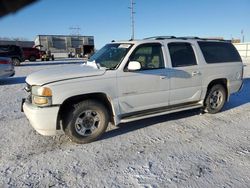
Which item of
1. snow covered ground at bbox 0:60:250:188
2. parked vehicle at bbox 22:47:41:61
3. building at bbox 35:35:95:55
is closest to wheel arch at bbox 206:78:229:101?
snow covered ground at bbox 0:60:250:188

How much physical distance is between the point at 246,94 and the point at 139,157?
19.8ft

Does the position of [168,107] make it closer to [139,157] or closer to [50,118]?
[139,157]

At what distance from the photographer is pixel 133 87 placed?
15.8 ft

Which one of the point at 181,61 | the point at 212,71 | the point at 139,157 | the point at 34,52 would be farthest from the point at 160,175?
the point at 34,52

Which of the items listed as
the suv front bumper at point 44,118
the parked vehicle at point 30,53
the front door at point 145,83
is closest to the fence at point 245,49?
the parked vehicle at point 30,53

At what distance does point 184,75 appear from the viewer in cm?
548

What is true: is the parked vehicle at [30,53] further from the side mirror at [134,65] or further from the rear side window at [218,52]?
the side mirror at [134,65]

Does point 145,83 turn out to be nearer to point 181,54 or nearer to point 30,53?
point 181,54

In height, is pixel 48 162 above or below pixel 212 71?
below

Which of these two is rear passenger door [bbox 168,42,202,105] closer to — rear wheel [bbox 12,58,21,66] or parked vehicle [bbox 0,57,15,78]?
parked vehicle [bbox 0,57,15,78]

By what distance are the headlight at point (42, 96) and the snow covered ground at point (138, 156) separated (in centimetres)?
77

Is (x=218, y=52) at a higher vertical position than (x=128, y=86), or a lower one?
higher

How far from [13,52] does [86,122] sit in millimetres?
20113

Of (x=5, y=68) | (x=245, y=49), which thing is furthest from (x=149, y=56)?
(x=245, y=49)
